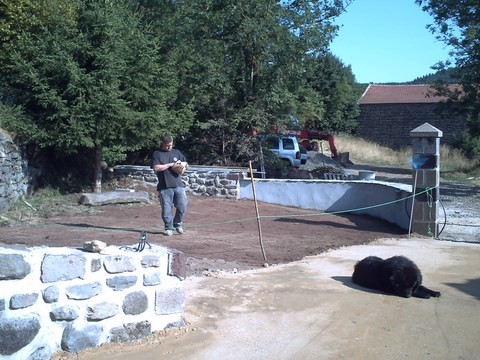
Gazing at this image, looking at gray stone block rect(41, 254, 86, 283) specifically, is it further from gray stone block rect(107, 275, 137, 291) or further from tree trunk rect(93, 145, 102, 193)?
tree trunk rect(93, 145, 102, 193)

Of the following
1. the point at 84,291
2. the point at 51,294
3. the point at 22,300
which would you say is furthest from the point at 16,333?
the point at 84,291

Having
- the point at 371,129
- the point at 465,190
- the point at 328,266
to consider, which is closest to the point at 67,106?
the point at 328,266

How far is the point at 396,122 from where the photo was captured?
5341 centimetres

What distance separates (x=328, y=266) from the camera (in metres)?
8.38

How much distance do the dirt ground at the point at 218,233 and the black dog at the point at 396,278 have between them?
1851 mm

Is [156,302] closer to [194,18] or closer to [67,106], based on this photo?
[67,106]

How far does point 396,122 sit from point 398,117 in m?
0.49

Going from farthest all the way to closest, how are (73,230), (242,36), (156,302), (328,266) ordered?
(242,36)
(73,230)
(328,266)
(156,302)

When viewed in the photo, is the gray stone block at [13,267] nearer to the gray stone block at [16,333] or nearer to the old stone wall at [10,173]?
the gray stone block at [16,333]

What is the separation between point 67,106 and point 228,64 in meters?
7.69

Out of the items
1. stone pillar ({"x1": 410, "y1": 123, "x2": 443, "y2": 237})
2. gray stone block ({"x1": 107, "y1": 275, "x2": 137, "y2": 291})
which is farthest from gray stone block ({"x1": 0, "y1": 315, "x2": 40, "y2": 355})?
stone pillar ({"x1": 410, "y1": 123, "x2": 443, "y2": 237})

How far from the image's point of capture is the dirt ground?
29.6 ft

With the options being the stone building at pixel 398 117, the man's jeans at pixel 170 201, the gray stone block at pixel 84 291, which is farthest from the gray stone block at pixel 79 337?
the stone building at pixel 398 117

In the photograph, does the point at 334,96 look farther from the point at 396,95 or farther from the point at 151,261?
the point at 151,261
